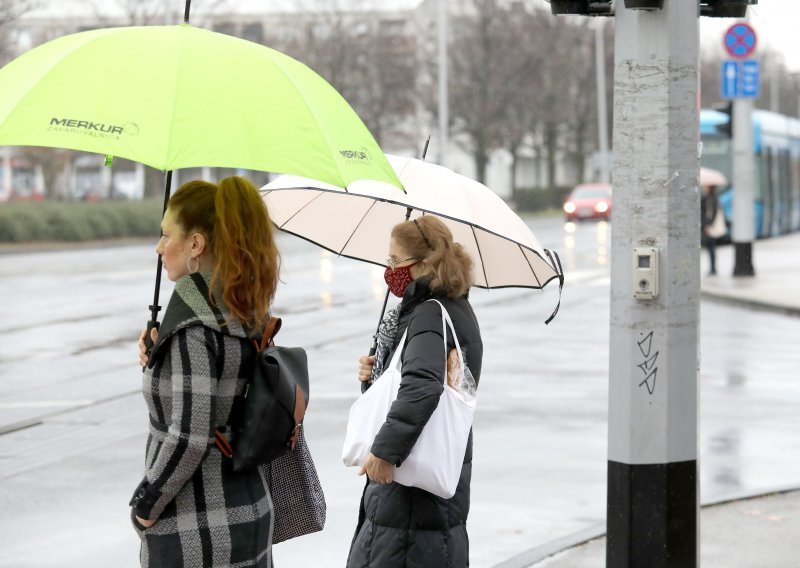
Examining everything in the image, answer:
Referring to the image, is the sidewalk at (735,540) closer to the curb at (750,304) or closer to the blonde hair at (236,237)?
the blonde hair at (236,237)

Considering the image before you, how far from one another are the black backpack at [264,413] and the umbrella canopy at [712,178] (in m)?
20.4

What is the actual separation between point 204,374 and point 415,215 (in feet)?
7.22

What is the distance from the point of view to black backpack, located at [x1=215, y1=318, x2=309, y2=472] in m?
3.36

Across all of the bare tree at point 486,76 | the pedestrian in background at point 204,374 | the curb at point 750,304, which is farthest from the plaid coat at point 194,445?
the bare tree at point 486,76

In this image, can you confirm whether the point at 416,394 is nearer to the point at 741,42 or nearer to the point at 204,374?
the point at 204,374

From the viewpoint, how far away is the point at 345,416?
10156 millimetres

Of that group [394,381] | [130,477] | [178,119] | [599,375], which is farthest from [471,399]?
[599,375]

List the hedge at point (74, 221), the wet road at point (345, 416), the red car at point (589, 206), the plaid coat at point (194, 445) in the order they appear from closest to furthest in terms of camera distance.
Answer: the plaid coat at point (194, 445) < the wet road at point (345, 416) < the hedge at point (74, 221) < the red car at point (589, 206)

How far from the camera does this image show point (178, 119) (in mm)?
3479

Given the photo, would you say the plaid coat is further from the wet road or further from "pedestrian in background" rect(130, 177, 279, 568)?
the wet road

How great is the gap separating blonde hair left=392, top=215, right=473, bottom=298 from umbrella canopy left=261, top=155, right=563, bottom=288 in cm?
15

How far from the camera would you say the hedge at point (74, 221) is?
40.1 meters

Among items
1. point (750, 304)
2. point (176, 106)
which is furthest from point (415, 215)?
point (750, 304)

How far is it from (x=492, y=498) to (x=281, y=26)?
65.9 metres
